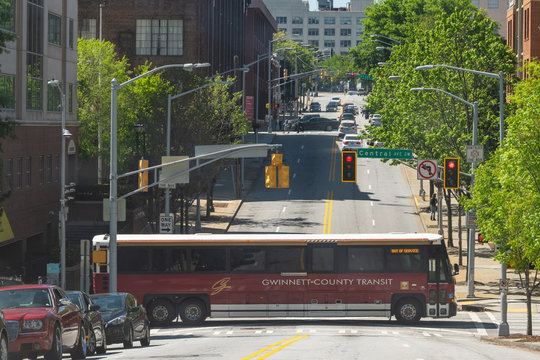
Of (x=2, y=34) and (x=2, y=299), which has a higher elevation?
(x=2, y=34)

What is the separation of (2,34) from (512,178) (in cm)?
1810

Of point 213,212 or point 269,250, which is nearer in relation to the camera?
point 269,250

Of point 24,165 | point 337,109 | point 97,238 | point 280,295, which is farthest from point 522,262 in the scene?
point 337,109

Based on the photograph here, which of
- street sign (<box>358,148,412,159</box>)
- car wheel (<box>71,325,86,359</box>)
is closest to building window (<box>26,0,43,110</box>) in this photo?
street sign (<box>358,148,412,159</box>)

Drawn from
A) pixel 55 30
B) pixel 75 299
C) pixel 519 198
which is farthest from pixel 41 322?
pixel 55 30

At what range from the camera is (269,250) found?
36.8 m

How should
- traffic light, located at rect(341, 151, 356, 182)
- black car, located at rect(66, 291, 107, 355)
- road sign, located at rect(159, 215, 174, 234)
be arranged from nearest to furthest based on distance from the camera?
1. black car, located at rect(66, 291, 107, 355)
2. traffic light, located at rect(341, 151, 356, 182)
3. road sign, located at rect(159, 215, 174, 234)

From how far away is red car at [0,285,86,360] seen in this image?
19.9 m

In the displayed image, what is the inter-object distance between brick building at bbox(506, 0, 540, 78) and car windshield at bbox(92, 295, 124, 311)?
152 feet

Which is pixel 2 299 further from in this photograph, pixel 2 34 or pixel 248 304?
pixel 248 304

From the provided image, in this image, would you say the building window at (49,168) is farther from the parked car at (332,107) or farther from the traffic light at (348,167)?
the parked car at (332,107)

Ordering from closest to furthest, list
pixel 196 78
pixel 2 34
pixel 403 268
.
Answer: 1. pixel 2 34
2. pixel 403 268
3. pixel 196 78

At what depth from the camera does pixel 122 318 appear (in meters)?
27.4

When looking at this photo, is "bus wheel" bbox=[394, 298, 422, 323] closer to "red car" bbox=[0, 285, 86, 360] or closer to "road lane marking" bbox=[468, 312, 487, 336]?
"road lane marking" bbox=[468, 312, 487, 336]
